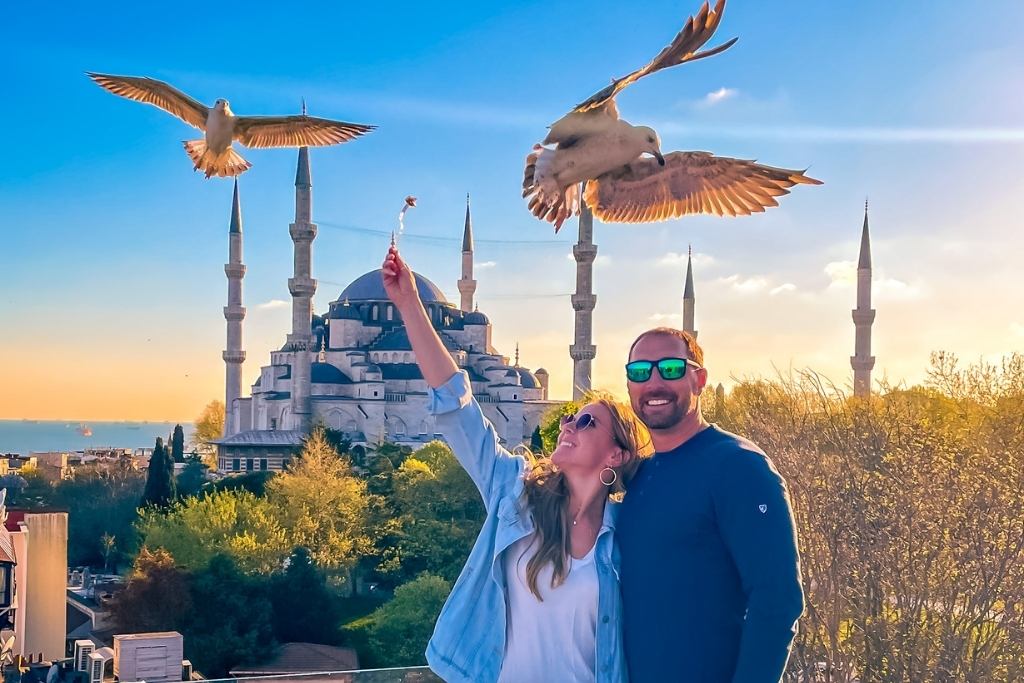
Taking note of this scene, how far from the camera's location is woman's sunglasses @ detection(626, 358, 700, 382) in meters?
1.98

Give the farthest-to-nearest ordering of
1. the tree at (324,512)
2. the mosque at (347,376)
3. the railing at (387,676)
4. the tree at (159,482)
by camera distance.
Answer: the mosque at (347,376) → the tree at (159,482) → the tree at (324,512) → the railing at (387,676)

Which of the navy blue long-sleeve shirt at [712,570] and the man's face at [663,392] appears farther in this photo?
the man's face at [663,392]

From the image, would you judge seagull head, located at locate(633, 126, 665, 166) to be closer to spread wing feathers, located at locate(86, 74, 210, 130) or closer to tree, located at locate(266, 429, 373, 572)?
spread wing feathers, located at locate(86, 74, 210, 130)

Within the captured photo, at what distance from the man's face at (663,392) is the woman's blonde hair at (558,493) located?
93mm

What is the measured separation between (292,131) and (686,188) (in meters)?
1.68

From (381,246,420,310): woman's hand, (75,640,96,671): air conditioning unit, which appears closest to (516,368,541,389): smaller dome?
(75,640,96,671): air conditioning unit

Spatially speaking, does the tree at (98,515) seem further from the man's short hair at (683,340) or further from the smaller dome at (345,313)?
the man's short hair at (683,340)

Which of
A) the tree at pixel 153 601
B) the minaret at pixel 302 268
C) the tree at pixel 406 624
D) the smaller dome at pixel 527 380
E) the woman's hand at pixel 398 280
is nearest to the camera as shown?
the woman's hand at pixel 398 280

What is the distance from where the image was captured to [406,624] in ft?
48.4

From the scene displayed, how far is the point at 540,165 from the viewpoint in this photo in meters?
2.35

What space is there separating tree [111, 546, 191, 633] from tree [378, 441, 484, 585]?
4.22 m

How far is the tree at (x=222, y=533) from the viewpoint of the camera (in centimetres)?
1720

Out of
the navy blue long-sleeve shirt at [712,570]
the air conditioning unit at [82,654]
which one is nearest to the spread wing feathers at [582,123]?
the navy blue long-sleeve shirt at [712,570]

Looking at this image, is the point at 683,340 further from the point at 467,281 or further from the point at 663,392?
the point at 467,281
